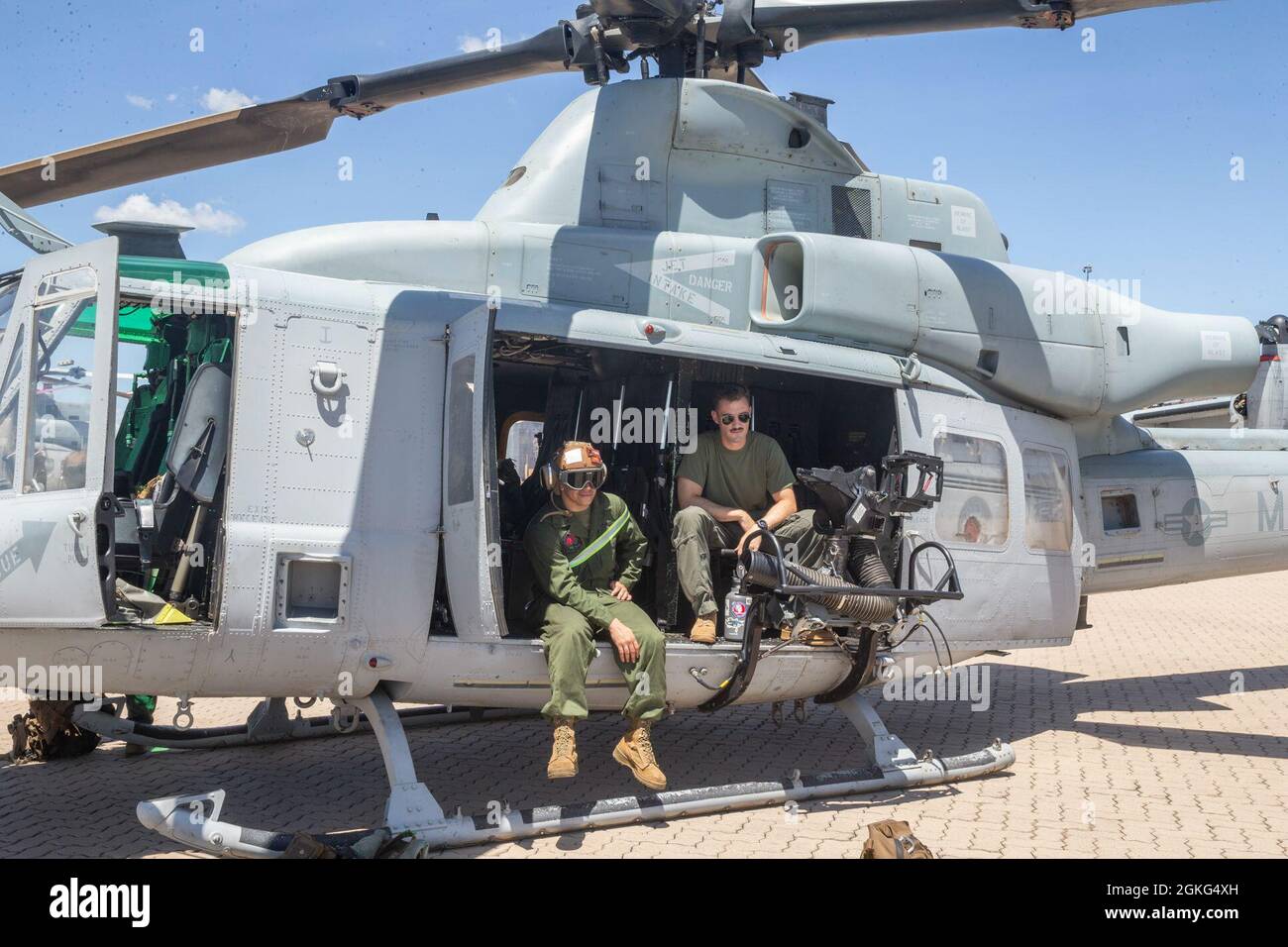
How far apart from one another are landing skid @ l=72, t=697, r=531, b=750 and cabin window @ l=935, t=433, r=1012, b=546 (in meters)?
3.30

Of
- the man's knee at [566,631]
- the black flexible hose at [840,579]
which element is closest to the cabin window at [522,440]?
the man's knee at [566,631]

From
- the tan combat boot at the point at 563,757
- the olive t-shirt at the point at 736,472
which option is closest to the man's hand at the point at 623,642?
the tan combat boot at the point at 563,757

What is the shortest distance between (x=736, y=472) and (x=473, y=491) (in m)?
1.71

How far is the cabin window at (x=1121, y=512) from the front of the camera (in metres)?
7.75

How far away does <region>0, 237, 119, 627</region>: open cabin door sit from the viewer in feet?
14.5

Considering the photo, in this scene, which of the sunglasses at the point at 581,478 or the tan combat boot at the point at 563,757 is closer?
the tan combat boot at the point at 563,757

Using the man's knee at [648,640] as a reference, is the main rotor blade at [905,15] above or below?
above

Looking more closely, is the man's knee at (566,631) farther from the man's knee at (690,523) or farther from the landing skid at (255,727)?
the landing skid at (255,727)

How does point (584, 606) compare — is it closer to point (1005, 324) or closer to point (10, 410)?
point (10, 410)

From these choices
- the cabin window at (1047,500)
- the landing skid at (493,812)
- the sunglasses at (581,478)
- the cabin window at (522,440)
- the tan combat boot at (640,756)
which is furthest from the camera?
the cabin window at (522,440)

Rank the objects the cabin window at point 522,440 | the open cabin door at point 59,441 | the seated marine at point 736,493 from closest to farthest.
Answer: the open cabin door at point 59,441
the seated marine at point 736,493
the cabin window at point 522,440

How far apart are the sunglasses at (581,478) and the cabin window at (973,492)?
6.95ft

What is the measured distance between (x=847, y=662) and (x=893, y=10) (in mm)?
3480

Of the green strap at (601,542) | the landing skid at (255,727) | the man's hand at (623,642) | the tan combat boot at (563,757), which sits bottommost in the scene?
the landing skid at (255,727)
